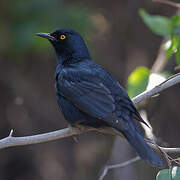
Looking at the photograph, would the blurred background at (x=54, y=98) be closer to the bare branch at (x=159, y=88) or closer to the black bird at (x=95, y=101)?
the black bird at (x=95, y=101)

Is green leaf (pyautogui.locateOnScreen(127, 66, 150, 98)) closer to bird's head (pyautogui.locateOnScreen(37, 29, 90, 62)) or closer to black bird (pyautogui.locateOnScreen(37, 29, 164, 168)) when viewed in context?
black bird (pyautogui.locateOnScreen(37, 29, 164, 168))

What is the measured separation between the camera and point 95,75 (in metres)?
4.02

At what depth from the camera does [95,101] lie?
3.63m

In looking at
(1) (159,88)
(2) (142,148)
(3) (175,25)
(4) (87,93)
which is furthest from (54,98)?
(2) (142,148)

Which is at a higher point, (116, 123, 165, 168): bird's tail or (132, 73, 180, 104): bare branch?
(132, 73, 180, 104): bare branch

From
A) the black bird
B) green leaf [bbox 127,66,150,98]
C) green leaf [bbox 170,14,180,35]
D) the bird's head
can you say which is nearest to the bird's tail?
the black bird

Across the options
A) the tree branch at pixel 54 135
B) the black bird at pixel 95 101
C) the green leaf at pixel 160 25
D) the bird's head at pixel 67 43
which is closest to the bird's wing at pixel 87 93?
the black bird at pixel 95 101

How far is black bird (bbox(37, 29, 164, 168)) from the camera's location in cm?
331

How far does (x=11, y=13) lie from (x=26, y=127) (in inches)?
82.5

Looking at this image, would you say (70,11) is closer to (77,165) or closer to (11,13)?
(11,13)

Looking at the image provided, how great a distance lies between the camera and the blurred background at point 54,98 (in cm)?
671

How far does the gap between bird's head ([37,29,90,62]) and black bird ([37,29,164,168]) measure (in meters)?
0.12

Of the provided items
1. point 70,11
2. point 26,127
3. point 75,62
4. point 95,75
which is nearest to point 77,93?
point 95,75

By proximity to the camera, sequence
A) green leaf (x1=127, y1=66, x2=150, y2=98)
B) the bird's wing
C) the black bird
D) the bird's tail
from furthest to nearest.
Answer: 1. green leaf (x1=127, y1=66, x2=150, y2=98)
2. the bird's wing
3. the black bird
4. the bird's tail
